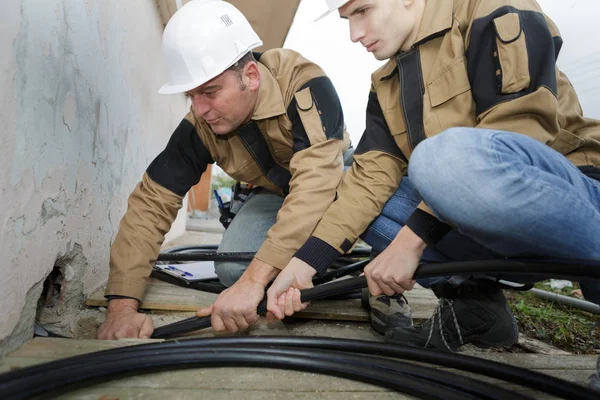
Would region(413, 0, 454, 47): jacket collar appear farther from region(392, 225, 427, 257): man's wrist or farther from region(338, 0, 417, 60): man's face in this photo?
region(392, 225, 427, 257): man's wrist

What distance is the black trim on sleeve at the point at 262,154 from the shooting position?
56.0 inches

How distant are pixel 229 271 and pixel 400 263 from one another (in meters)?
0.79

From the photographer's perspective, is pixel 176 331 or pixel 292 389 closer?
pixel 292 389

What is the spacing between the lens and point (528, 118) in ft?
2.84

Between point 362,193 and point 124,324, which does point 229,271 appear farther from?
point 362,193

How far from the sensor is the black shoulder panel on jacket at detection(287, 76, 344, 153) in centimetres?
134

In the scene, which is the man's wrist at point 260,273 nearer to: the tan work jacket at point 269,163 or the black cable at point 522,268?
the tan work jacket at point 269,163

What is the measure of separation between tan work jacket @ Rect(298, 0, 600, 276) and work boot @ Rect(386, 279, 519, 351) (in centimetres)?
30

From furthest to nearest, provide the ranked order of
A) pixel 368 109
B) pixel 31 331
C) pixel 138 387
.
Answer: pixel 368 109
pixel 31 331
pixel 138 387

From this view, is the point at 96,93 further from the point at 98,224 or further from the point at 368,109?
the point at 368,109

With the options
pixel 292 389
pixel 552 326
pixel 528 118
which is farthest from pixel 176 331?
pixel 552 326

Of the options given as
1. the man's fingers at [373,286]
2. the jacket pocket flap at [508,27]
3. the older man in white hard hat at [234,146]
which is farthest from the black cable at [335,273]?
the jacket pocket flap at [508,27]

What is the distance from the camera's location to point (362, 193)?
3.81 ft

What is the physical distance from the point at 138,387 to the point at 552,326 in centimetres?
155
